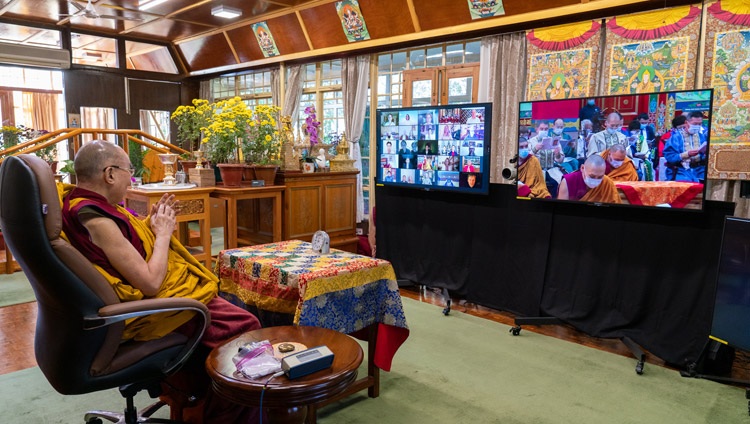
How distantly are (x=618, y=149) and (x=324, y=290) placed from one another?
2.15 m

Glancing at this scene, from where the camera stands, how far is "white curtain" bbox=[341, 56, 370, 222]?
6125mm

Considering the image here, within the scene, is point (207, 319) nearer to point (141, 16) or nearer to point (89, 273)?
point (89, 273)

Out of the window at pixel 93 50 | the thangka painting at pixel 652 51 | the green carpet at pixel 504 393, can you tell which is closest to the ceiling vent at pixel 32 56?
the window at pixel 93 50

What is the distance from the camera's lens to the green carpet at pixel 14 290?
13.7 feet

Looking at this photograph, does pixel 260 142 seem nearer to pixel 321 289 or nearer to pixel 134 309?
pixel 321 289

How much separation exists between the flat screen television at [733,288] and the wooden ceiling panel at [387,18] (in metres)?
3.52

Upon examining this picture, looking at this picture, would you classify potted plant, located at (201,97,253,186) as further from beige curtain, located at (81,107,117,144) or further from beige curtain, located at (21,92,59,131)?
beige curtain, located at (21,92,59,131)

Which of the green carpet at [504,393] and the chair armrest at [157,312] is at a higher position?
the chair armrest at [157,312]

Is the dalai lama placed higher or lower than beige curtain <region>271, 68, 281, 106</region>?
lower

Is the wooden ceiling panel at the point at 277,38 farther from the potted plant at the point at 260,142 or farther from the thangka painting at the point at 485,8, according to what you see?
the thangka painting at the point at 485,8

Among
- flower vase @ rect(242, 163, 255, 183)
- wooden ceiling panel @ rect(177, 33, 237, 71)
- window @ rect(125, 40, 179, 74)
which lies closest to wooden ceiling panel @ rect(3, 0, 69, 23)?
window @ rect(125, 40, 179, 74)

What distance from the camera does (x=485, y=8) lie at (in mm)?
4609

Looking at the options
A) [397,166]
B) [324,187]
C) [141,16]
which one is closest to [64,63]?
[141,16]

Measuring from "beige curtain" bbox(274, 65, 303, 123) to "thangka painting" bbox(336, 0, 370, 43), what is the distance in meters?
1.25
